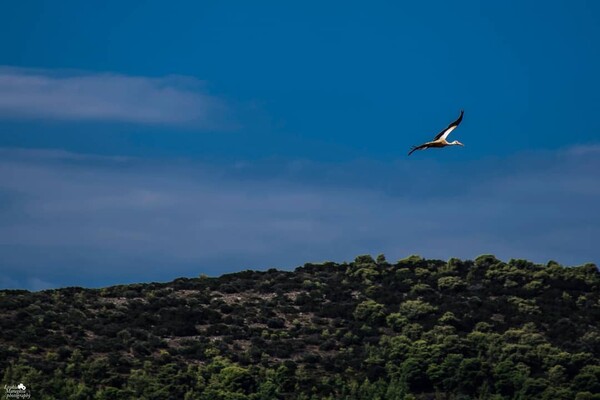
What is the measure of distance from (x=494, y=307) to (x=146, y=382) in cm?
2587

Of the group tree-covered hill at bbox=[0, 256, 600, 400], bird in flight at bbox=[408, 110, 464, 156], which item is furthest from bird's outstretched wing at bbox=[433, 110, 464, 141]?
tree-covered hill at bbox=[0, 256, 600, 400]

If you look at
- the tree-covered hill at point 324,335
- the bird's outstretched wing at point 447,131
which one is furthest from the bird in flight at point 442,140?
the tree-covered hill at point 324,335

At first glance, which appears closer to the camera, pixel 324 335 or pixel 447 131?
pixel 447 131

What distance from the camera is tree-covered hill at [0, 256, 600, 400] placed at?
8512 cm

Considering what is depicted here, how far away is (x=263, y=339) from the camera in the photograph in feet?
308

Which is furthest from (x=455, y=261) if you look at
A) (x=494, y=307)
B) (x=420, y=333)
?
(x=420, y=333)


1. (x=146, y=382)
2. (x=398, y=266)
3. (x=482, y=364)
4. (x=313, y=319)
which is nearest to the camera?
(x=146, y=382)

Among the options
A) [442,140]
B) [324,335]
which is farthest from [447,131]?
[324,335]

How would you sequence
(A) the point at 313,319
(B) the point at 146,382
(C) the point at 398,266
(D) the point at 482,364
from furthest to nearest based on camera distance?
(C) the point at 398,266
(A) the point at 313,319
(D) the point at 482,364
(B) the point at 146,382

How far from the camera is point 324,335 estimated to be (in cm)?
9475

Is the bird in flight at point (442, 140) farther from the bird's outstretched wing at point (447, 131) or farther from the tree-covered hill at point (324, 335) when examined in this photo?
the tree-covered hill at point (324, 335)

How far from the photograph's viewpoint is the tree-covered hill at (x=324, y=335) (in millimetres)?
85125

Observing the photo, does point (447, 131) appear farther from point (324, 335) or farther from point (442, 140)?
point (324, 335)

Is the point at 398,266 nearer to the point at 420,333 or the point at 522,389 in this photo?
the point at 420,333
